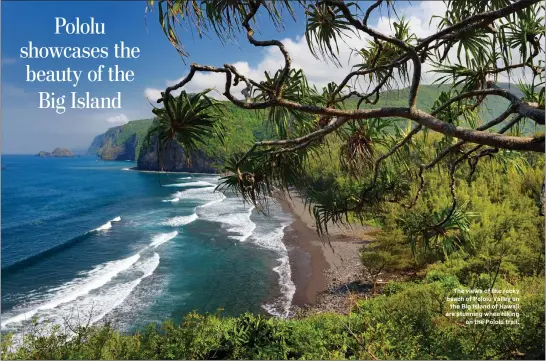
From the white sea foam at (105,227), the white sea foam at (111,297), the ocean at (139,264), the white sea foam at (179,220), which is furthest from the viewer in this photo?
the white sea foam at (179,220)

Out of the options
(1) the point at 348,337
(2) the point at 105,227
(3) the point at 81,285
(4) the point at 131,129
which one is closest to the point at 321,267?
(3) the point at 81,285

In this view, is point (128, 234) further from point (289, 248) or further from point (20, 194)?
point (20, 194)

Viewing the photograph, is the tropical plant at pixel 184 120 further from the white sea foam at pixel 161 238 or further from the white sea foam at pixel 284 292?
the white sea foam at pixel 161 238

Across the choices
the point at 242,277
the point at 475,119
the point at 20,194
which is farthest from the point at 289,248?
the point at 20,194

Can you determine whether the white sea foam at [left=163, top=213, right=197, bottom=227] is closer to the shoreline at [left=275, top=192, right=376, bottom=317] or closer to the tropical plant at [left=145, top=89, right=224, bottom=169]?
the shoreline at [left=275, top=192, right=376, bottom=317]

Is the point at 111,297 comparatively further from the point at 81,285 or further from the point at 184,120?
the point at 184,120

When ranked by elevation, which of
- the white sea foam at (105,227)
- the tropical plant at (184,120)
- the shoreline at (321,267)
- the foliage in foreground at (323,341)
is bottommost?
the shoreline at (321,267)

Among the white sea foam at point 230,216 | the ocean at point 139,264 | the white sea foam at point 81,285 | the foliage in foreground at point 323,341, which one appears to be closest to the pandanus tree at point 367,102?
the foliage in foreground at point 323,341
